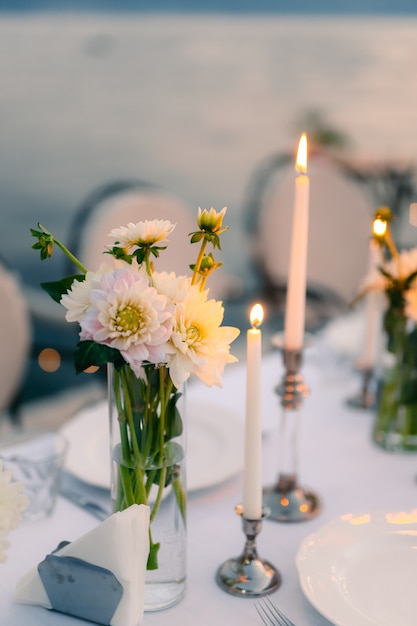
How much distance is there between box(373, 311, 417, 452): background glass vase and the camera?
3.94ft

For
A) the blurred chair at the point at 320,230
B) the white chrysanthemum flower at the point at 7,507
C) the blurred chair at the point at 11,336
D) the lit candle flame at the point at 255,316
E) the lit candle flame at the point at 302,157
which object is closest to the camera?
the white chrysanthemum flower at the point at 7,507

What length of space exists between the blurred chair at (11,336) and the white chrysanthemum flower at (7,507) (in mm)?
1028

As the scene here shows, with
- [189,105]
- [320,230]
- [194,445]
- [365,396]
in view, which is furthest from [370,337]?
[189,105]

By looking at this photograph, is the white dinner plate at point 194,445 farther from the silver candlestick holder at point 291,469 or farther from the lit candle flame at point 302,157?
the lit candle flame at point 302,157

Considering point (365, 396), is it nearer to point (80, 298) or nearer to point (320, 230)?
point (80, 298)

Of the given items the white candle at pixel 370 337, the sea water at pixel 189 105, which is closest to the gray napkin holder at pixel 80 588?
the white candle at pixel 370 337

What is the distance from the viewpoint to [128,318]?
743 millimetres

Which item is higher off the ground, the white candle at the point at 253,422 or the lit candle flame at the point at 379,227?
the lit candle flame at the point at 379,227

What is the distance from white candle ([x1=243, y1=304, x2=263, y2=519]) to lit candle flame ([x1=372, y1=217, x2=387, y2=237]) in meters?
0.37

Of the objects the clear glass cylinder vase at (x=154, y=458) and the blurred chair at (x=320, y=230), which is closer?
the clear glass cylinder vase at (x=154, y=458)

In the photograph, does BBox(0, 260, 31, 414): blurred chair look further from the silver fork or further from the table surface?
the silver fork

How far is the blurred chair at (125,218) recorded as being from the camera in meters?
1.97

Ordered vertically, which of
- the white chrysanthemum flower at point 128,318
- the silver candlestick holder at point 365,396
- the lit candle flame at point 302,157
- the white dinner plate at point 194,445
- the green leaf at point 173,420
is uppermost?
the lit candle flame at point 302,157

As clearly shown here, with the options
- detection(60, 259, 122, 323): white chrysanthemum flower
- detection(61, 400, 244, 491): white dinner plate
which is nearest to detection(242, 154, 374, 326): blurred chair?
detection(61, 400, 244, 491): white dinner plate
